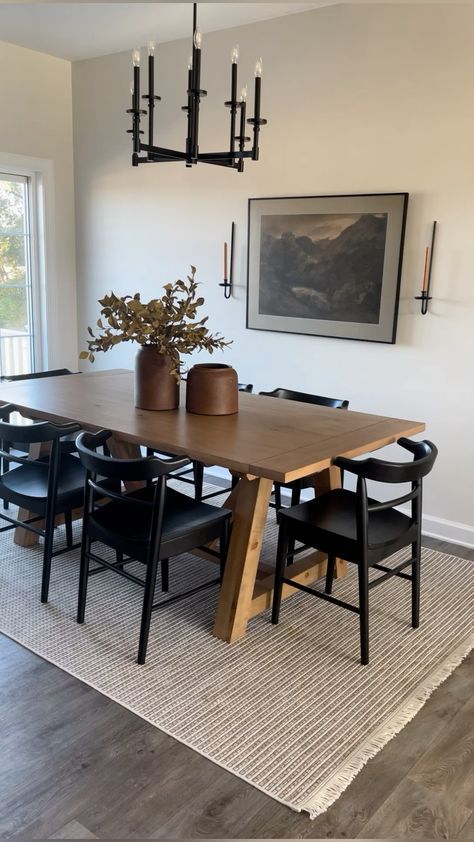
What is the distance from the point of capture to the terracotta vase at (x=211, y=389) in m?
2.87

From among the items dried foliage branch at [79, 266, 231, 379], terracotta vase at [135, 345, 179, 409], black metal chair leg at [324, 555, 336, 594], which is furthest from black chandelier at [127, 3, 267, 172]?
black metal chair leg at [324, 555, 336, 594]

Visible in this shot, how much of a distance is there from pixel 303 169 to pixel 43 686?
3162 millimetres

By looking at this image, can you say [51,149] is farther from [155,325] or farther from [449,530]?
[449,530]

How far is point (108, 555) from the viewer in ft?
10.9

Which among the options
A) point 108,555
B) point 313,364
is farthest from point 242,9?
point 108,555

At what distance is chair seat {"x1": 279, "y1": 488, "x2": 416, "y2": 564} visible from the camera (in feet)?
8.00

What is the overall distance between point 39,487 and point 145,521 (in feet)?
2.20

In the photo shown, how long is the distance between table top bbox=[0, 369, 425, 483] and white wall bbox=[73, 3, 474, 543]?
81 cm

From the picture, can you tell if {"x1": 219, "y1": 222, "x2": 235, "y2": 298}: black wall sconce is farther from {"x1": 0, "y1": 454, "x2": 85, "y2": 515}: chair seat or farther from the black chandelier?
{"x1": 0, "y1": 454, "x2": 85, "y2": 515}: chair seat

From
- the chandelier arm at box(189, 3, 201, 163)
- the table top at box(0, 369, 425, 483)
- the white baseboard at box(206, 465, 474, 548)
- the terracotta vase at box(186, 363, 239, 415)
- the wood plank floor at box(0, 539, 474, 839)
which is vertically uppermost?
the chandelier arm at box(189, 3, 201, 163)

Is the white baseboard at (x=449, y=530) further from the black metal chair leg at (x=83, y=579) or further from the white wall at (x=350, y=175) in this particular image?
the black metal chair leg at (x=83, y=579)

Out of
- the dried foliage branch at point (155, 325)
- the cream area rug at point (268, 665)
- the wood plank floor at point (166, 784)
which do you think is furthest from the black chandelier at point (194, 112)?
the wood plank floor at point (166, 784)

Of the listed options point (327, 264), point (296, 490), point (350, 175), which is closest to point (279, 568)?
point (296, 490)

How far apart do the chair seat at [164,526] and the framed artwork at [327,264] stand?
1724 millimetres
